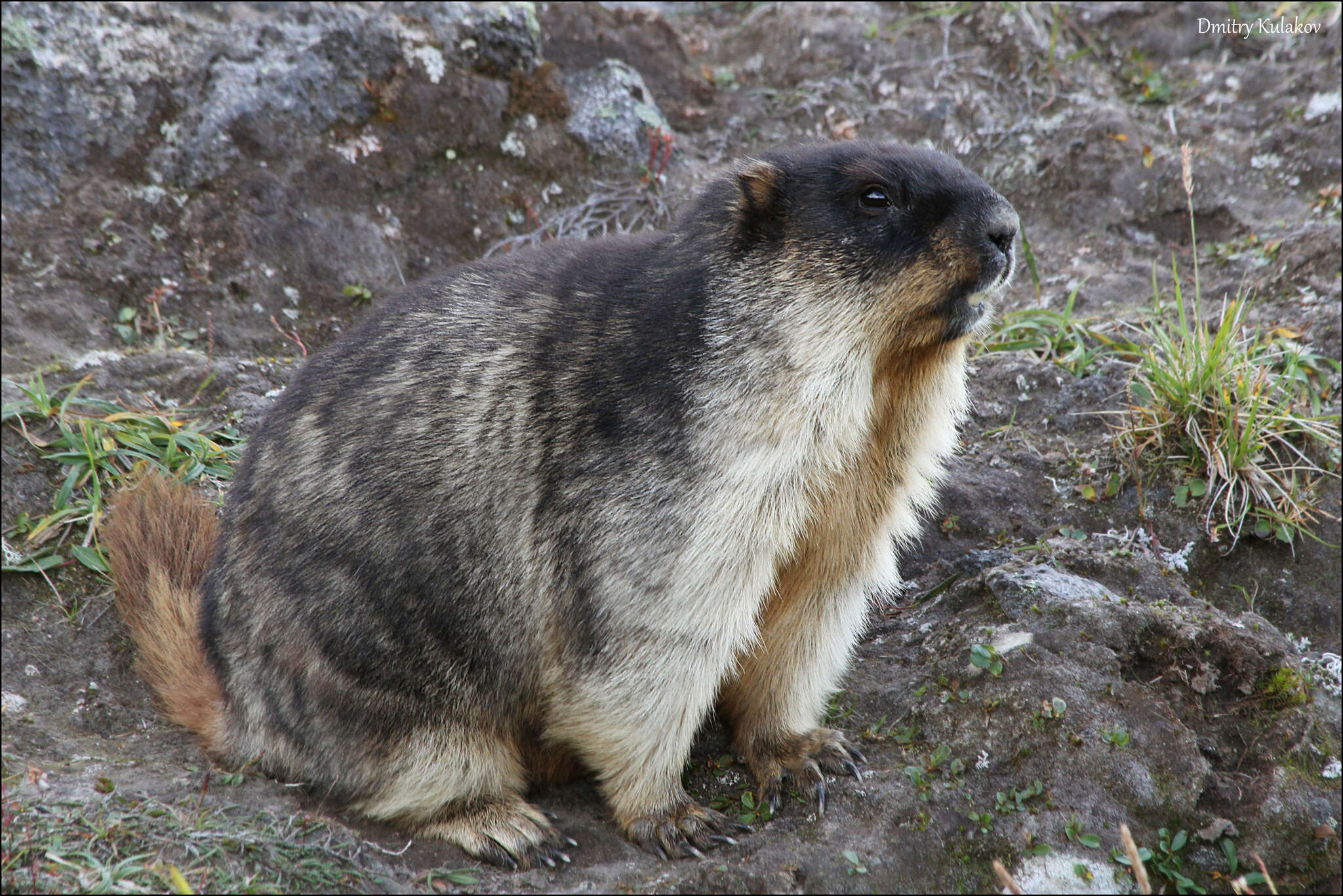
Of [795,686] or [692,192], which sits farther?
[692,192]

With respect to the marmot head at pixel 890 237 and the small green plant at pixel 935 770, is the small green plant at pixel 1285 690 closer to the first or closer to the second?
the small green plant at pixel 935 770

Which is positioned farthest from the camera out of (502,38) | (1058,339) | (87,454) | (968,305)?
(502,38)

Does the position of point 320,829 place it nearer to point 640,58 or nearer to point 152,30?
point 152,30

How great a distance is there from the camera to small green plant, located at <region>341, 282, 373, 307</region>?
299 inches

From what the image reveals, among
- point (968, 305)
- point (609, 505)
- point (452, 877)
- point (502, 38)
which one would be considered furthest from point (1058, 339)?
point (452, 877)

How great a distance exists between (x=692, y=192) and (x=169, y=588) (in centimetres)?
518

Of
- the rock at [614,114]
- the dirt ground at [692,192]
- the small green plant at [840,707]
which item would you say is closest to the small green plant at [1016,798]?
the dirt ground at [692,192]

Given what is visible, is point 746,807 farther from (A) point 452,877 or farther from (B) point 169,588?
(B) point 169,588

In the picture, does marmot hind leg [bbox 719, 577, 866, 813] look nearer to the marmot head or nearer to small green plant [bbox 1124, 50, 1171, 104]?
the marmot head

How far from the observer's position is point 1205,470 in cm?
584

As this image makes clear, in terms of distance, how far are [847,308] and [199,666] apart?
358cm

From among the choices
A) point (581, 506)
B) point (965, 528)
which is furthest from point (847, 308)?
point (965, 528)

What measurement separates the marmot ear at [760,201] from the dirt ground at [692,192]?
88.6 inches

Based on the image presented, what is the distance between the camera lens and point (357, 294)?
25.0 ft
